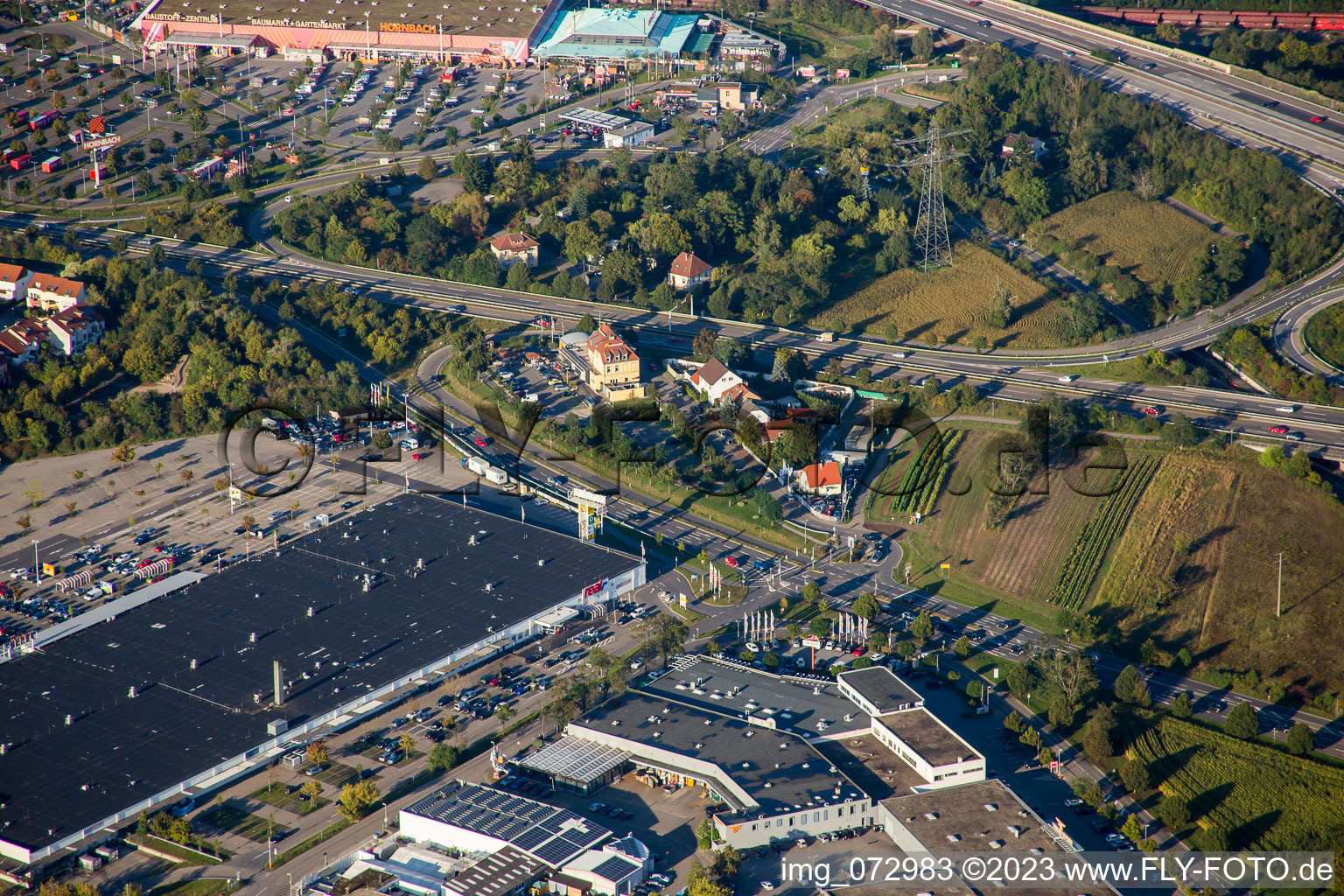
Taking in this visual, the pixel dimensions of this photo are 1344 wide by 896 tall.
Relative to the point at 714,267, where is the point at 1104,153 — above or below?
above

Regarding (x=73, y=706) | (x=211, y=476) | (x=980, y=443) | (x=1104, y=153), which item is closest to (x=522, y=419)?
(x=211, y=476)

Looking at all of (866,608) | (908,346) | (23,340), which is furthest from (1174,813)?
(23,340)

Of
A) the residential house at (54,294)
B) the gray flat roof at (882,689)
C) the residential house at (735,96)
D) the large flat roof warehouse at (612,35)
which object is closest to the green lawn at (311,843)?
the gray flat roof at (882,689)

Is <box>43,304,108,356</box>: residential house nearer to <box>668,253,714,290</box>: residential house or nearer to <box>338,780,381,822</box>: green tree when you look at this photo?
<box>668,253,714,290</box>: residential house

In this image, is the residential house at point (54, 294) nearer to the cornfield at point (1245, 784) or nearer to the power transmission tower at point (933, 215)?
the power transmission tower at point (933, 215)

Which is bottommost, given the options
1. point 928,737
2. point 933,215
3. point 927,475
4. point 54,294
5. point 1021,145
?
point 928,737

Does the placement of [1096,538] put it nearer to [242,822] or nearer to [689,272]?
[689,272]

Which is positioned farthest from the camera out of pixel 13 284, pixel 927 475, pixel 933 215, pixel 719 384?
pixel 933 215

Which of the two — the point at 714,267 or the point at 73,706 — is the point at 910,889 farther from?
the point at 714,267
